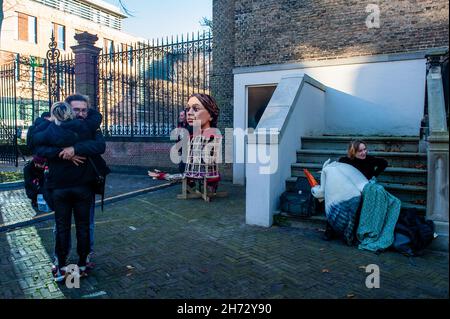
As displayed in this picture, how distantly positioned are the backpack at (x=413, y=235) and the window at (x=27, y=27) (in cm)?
3565

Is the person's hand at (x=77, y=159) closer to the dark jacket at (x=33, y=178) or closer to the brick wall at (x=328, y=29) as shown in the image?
the dark jacket at (x=33, y=178)

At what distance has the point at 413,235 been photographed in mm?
4637

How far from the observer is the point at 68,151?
369cm

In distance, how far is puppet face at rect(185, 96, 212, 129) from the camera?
8.45 m

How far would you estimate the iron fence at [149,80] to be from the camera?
37.4 ft

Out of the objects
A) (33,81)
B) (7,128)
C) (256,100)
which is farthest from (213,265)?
(7,128)

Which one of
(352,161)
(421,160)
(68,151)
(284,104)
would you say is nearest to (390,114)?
(421,160)

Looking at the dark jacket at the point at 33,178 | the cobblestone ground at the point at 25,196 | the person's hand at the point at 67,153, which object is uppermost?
the person's hand at the point at 67,153

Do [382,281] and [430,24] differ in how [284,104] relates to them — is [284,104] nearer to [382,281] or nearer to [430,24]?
[382,281]

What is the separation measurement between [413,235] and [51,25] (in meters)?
37.6

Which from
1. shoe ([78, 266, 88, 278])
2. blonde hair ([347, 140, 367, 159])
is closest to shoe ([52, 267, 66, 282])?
shoe ([78, 266, 88, 278])

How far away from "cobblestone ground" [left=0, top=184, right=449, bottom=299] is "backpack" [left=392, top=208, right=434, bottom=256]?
0.45 feet

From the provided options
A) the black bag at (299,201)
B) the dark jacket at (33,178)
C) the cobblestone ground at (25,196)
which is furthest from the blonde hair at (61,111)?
the black bag at (299,201)

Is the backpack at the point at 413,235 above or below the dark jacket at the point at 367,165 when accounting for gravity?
below
